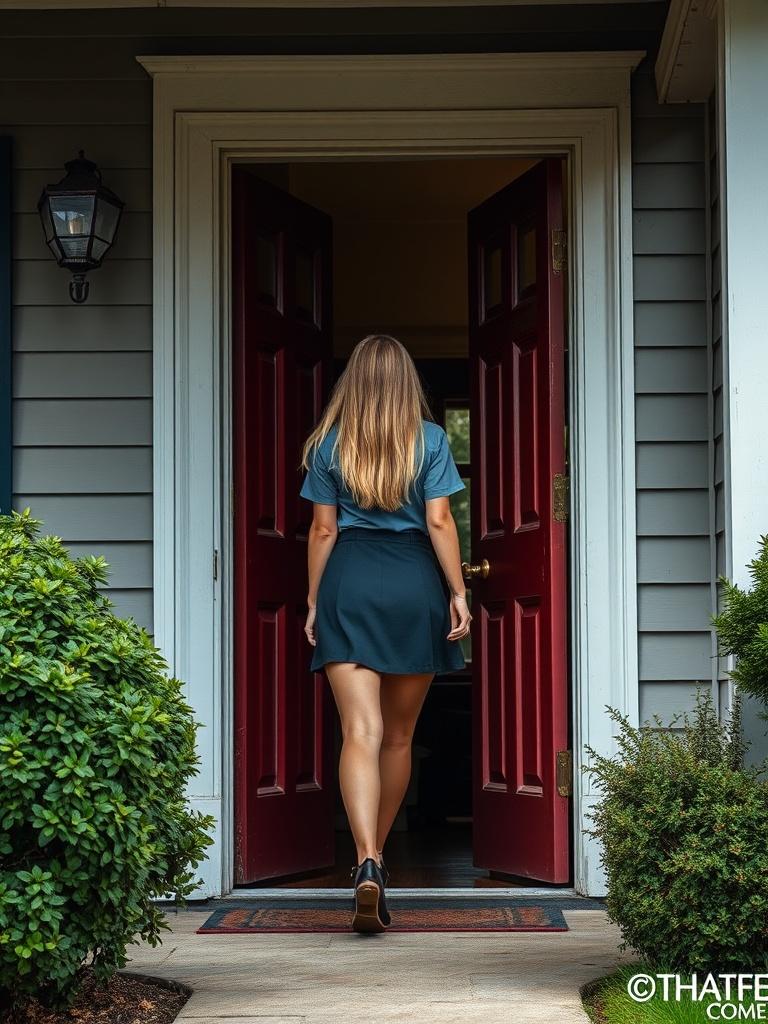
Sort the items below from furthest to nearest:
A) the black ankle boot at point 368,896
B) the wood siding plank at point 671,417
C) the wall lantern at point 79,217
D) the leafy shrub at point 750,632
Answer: the wood siding plank at point 671,417, the wall lantern at point 79,217, the black ankle boot at point 368,896, the leafy shrub at point 750,632

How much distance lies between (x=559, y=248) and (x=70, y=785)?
2.63 m

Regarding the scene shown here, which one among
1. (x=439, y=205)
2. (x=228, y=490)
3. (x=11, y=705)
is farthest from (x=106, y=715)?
(x=439, y=205)

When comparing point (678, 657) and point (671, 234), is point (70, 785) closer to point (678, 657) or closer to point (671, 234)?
point (678, 657)

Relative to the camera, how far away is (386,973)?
3.08 meters

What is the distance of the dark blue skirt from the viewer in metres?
3.65

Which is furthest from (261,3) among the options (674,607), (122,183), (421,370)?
(421,370)

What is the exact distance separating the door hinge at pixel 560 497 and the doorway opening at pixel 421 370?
0.38 ft

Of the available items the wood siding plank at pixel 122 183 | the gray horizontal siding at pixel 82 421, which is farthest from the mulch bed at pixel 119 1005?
the wood siding plank at pixel 122 183

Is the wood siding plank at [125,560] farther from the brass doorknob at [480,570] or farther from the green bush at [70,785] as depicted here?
the green bush at [70,785]

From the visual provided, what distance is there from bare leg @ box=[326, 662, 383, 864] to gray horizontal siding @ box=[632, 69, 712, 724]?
1.04 meters

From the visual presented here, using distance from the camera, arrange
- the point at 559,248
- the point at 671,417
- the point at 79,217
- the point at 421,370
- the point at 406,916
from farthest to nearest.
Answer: the point at 421,370 → the point at 559,248 → the point at 671,417 → the point at 79,217 → the point at 406,916

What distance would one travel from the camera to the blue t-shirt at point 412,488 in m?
3.73

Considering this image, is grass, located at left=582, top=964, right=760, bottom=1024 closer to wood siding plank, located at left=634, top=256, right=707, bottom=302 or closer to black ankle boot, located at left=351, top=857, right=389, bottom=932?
black ankle boot, located at left=351, top=857, right=389, bottom=932

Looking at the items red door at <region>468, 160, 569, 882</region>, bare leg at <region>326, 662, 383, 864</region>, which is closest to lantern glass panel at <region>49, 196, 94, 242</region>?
red door at <region>468, 160, 569, 882</region>
